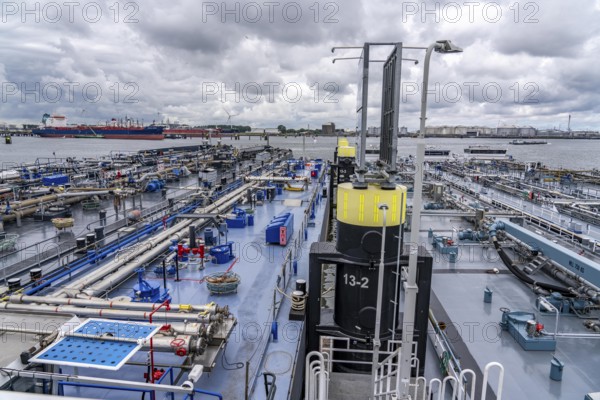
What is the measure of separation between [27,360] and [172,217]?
13271 mm

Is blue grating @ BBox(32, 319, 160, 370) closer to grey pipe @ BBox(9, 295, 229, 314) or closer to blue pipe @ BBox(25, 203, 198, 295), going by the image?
grey pipe @ BBox(9, 295, 229, 314)

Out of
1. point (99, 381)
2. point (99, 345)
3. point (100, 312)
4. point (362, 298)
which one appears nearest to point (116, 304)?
point (100, 312)

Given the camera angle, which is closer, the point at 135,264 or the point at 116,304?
→ the point at 116,304

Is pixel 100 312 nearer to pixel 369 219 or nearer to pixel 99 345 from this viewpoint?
pixel 99 345

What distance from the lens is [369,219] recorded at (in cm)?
533

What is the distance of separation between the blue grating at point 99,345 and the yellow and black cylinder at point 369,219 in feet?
11.3

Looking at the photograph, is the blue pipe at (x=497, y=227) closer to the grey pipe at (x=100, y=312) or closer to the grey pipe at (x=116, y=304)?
the grey pipe at (x=116, y=304)

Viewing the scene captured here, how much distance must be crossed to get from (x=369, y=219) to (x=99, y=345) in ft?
14.5

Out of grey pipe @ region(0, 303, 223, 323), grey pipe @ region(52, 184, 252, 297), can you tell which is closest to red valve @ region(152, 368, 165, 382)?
grey pipe @ region(0, 303, 223, 323)

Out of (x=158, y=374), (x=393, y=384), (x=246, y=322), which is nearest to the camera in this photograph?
(x=393, y=384)

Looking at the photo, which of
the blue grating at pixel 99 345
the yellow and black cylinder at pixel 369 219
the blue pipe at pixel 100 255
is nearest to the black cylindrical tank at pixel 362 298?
the yellow and black cylinder at pixel 369 219

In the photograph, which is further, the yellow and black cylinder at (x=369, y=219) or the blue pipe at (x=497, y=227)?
the blue pipe at (x=497, y=227)

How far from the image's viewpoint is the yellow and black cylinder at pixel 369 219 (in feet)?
17.3

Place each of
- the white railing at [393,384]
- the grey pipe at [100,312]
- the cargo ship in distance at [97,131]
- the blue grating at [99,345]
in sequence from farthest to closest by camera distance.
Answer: the cargo ship in distance at [97,131]
the grey pipe at [100,312]
the blue grating at [99,345]
the white railing at [393,384]
